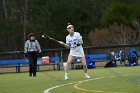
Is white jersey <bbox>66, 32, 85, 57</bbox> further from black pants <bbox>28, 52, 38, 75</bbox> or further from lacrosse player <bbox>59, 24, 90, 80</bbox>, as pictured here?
black pants <bbox>28, 52, 38, 75</bbox>

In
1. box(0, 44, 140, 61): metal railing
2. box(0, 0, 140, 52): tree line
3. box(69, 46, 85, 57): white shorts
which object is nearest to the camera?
box(69, 46, 85, 57): white shorts

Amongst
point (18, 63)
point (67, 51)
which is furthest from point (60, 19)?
point (18, 63)

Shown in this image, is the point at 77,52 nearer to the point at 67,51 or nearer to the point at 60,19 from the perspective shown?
the point at 67,51

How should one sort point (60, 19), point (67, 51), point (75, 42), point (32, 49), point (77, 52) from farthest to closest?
point (60, 19)
point (67, 51)
point (32, 49)
point (77, 52)
point (75, 42)

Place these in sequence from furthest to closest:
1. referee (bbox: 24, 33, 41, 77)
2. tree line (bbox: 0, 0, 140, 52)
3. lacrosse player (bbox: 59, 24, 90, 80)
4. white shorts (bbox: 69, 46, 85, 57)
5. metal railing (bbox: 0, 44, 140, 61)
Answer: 1. tree line (bbox: 0, 0, 140, 52)
2. metal railing (bbox: 0, 44, 140, 61)
3. referee (bbox: 24, 33, 41, 77)
4. white shorts (bbox: 69, 46, 85, 57)
5. lacrosse player (bbox: 59, 24, 90, 80)

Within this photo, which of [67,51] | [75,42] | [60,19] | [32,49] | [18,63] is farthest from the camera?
[60,19]

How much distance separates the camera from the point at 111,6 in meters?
58.6

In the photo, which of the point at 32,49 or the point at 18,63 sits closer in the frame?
the point at 32,49

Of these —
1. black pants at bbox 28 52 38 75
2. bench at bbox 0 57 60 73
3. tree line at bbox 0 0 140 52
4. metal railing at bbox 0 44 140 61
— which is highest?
tree line at bbox 0 0 140 52

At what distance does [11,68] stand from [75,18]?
2551 cm

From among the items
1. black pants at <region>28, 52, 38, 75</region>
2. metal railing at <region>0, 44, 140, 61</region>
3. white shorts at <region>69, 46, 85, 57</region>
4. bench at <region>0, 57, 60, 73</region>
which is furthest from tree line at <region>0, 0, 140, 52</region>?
white shorts at <region>69, 46, 85, 57</region>

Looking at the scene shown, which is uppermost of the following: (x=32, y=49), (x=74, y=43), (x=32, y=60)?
(x=32, y=49)

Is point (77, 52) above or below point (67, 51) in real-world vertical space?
below

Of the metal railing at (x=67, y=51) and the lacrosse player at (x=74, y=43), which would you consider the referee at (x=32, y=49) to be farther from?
the metal railing at (x=67, y=51)
